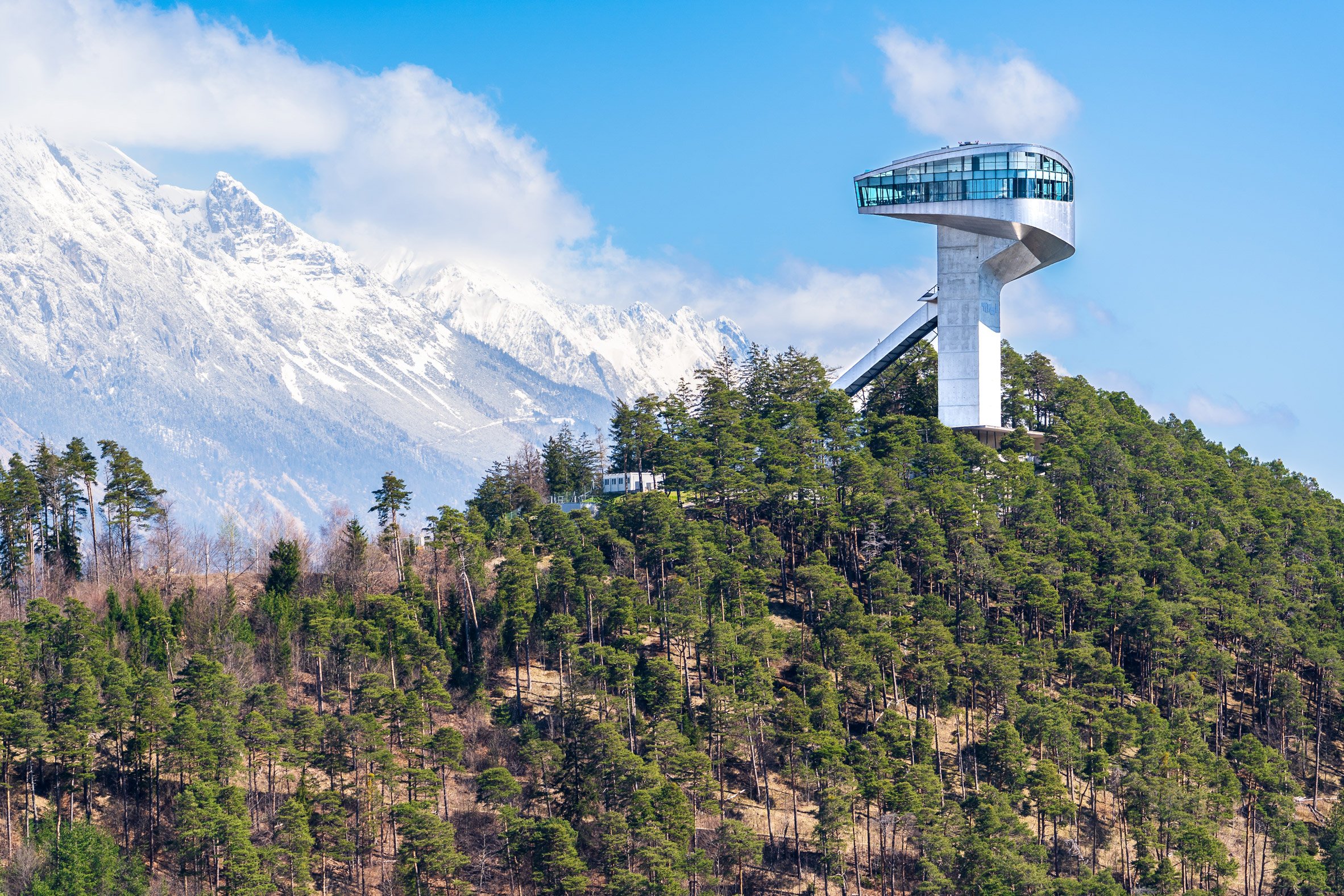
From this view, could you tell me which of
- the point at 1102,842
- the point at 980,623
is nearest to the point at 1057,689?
the point at 980,623

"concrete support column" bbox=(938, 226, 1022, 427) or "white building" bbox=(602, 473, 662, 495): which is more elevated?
"concrete support column" bbox=(938, 226, 1022, 427)

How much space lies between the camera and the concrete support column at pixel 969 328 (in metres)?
128

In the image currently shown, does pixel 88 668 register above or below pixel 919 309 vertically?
below

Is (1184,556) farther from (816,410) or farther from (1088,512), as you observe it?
(816,410)

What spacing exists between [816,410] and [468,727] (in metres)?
51.2

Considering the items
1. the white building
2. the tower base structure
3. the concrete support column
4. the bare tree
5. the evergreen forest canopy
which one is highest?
the concrete support column

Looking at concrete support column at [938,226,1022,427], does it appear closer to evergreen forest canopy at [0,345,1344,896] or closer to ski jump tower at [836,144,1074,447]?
ski jump tower at [836,144,1074,447]

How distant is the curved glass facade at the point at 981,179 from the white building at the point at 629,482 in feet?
107

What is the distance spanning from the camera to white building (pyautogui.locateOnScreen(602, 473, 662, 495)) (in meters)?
128

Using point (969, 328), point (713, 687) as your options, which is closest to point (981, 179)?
point (969, 328)

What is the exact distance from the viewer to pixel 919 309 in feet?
439

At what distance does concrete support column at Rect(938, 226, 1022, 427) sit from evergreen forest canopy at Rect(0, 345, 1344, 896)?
6.54m

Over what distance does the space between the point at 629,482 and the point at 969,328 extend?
1303 inches

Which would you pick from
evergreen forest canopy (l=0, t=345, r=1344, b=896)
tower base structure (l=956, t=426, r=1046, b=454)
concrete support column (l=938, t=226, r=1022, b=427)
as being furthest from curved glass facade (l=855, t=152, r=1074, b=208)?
evergreen forest canopy (l=0, t=345, r=1344, b=896)
